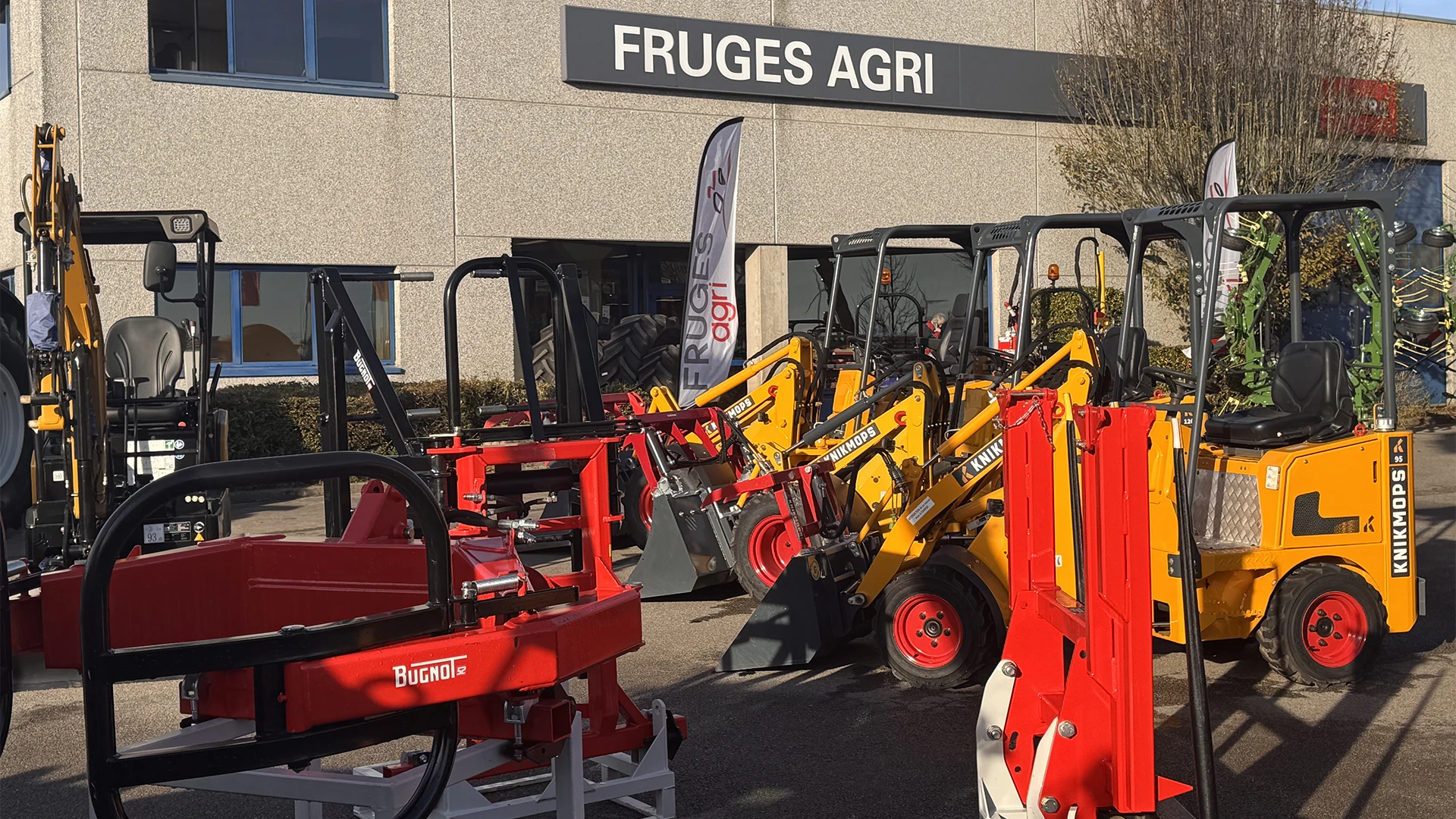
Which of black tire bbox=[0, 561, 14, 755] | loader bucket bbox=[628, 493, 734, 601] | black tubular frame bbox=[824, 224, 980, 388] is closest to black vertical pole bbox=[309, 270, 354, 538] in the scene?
loader bucket bbox=[628, 493, 734, 601]

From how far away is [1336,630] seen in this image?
6.38 m

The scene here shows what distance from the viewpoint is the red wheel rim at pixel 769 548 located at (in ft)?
27.2

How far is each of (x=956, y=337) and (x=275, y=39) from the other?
907 centimetres

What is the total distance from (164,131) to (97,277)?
181 cm

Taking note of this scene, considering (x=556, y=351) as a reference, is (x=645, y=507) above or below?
below

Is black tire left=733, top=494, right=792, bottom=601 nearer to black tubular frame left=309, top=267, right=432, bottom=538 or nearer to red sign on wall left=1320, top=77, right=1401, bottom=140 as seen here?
black tubular frame left=309, top=267, right=432, bottom=538

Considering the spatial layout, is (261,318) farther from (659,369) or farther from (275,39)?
(659,369)

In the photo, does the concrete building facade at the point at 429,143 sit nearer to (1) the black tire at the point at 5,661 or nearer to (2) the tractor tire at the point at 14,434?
(2) the tractor tire at the point at 14,434

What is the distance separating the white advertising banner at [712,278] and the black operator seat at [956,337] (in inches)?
87.1

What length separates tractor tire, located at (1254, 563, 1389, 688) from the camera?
6.28 m

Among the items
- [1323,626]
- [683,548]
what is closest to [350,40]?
[683,548]

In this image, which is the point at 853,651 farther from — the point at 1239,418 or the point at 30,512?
the point at 30,512

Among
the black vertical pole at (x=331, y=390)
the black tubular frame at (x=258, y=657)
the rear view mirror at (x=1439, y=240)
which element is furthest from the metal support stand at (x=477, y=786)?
the rear view mirror at (x=1439, y=240)

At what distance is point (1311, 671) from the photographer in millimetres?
6305
